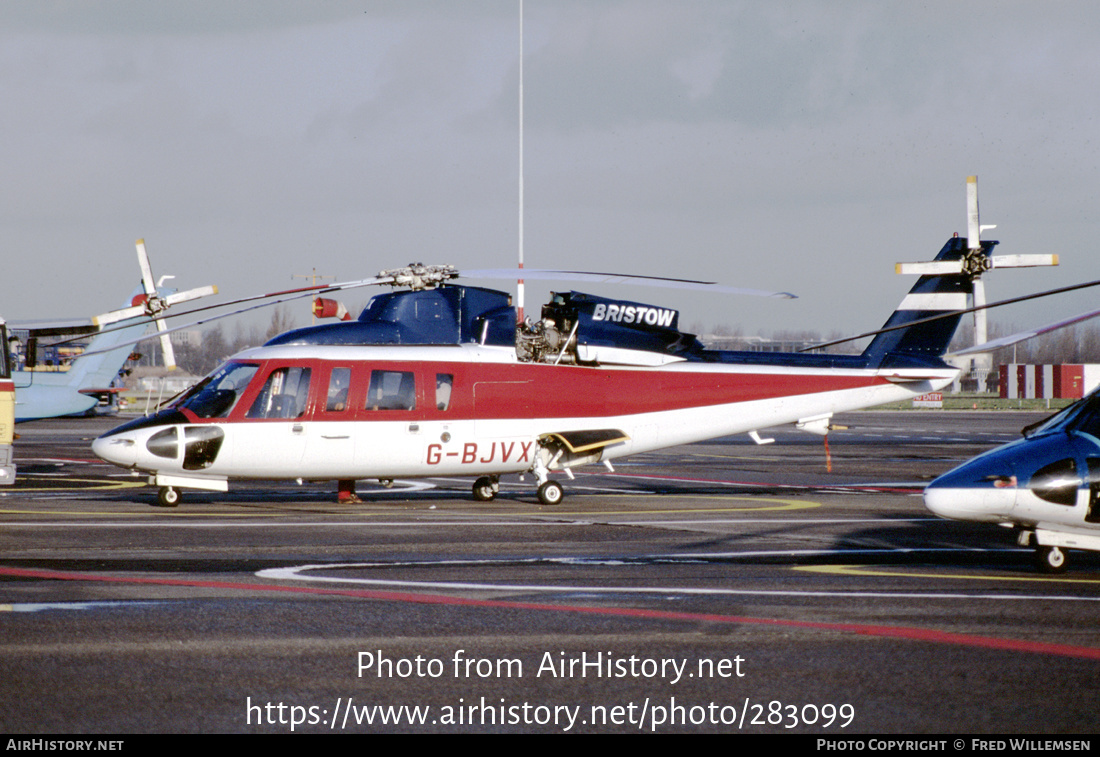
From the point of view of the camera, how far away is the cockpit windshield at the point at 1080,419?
1109 cm

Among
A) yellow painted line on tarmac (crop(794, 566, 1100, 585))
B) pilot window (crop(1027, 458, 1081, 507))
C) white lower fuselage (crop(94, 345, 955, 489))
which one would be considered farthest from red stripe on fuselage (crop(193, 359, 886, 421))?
pilot window (crop(1027, 458, 1081, 507))

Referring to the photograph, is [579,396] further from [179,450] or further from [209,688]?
[209,688]

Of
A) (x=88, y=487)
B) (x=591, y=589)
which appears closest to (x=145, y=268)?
(x=88, y=487)

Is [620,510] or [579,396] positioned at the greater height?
[579,396]

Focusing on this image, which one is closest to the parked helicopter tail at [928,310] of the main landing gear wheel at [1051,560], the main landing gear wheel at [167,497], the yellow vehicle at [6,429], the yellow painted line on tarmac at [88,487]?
the main landing gear wheel at [1051,560]

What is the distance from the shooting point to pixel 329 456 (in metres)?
16.7

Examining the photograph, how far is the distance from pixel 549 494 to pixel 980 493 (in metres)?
8.23

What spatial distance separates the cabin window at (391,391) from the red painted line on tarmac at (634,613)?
22.6 feet

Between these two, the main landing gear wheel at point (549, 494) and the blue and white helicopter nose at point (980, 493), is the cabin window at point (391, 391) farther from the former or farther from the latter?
the blue and white helicopter nose at point (980, 493)

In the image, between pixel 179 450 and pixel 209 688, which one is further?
pixel 179 450

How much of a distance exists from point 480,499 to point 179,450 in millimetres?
4939
